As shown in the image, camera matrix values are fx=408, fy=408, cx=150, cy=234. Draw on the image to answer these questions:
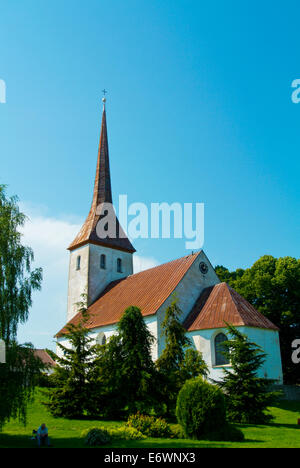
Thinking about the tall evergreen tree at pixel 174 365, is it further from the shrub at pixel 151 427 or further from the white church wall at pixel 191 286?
the white church wall at pixel 191 286

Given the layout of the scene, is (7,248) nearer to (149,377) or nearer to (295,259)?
(149,377)

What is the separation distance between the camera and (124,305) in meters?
32.2

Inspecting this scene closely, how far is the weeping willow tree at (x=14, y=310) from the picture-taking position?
45.1 feet

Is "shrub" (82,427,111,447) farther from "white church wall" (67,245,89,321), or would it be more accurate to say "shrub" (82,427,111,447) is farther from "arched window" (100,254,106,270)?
"arched window" (100,254,106,270)

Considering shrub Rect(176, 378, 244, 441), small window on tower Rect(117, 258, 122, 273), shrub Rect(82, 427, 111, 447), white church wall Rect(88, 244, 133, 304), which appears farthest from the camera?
small window on tower Rect(117, 258, 122, 273)

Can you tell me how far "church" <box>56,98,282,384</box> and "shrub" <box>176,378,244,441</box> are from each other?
6.75m

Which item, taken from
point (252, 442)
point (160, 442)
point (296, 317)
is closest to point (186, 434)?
point (160, 442)

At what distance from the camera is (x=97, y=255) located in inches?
1563

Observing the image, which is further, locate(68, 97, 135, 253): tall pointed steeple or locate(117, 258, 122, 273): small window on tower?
locate(117, 258, 122, 273): small window on tower

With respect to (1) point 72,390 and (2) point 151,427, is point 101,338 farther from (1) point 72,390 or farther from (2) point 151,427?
(2) point 151,427

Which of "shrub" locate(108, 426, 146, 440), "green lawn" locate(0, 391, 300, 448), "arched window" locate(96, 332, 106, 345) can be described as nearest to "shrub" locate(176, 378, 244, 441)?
"green lawn" locate(0, 391, 300, 448)

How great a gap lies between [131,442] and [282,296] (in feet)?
85.2

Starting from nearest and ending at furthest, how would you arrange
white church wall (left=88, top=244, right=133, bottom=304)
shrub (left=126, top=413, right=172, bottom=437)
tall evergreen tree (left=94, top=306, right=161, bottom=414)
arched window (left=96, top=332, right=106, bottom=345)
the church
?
shrub (left=126, top=413, right=172, bottom=437)
tall evergreen tree (left=94, top=306, right=161, bottom=414)
the church
arched window (left=96, top=332, right=106, bottom=345)
white church wall (left=88, top=244, right=133, bottom=304)

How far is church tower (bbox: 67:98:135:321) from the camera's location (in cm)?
3912
